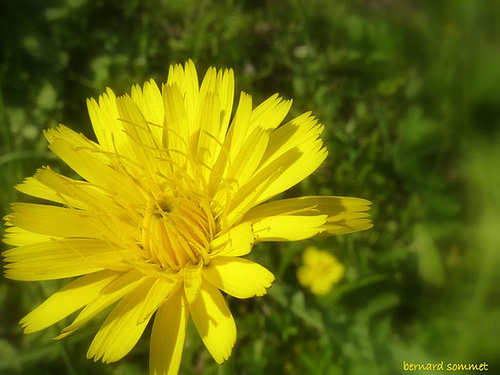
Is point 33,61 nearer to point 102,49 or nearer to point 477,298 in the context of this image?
point 102,49

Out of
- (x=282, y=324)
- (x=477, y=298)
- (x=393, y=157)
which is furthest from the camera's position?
(x=393, y=157)

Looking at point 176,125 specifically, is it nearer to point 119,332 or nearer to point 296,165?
point 296,165

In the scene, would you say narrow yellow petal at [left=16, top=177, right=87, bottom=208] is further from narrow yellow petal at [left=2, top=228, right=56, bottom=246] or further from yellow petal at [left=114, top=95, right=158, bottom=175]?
yellow petal at [left=114, top=95, right=158, bottom=175]

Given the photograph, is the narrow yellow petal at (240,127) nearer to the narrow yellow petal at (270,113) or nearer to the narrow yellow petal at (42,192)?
the narrow yellow petal at (270,113)

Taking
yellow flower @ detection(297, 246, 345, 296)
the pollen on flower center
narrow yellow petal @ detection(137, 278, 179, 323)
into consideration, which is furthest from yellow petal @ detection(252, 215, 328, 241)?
yellow flower @ detection(297, 246, 345, 296)

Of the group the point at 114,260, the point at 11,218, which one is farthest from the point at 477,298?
the point at 11,218
